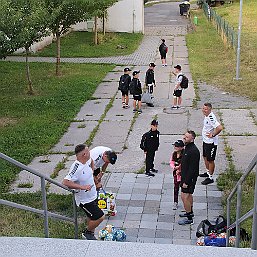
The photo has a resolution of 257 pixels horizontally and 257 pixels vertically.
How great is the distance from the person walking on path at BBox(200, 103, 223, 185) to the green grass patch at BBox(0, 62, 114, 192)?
3.77 m

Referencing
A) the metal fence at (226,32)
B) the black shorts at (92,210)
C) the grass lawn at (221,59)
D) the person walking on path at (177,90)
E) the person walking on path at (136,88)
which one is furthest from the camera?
the metal fence at (226,32)

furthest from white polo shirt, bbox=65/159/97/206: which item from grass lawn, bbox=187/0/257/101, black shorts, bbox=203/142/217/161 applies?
grass lawn, bbox=187/0/257/101

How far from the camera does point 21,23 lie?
16469 mm

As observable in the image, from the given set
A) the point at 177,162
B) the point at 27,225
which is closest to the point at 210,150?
the point at 177,162

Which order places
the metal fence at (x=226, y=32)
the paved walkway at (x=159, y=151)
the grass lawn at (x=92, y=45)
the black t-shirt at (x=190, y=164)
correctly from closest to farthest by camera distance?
the black t-shirt at (x=190, y=164), the paved walkway at (x=159, y=151), the metal fence at (x=226, y=32), the grass lawn at (x=92, y=45)

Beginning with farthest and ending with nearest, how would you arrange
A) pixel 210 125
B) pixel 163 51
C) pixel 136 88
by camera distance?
pixel 163 51
pixel 136 88
pixel 210 125

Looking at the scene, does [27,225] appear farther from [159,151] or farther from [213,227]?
[159,151]

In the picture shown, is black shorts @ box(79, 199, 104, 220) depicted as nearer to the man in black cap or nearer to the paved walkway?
the paved walkway

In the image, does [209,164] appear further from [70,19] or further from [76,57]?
[76,57]

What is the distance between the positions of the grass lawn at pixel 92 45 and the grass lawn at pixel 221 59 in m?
3.43

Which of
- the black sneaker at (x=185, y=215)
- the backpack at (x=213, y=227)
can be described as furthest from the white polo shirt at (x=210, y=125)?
the backpack at (x=213, y=227)

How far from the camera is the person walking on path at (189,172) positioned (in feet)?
28.0

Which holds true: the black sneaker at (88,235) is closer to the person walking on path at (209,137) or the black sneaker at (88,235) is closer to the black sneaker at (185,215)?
the black sneaker at (185,215)

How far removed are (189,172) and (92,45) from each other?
2232 centimetres
